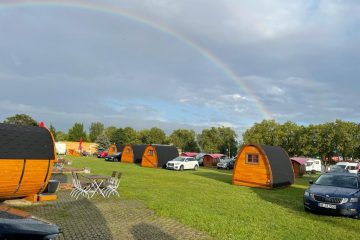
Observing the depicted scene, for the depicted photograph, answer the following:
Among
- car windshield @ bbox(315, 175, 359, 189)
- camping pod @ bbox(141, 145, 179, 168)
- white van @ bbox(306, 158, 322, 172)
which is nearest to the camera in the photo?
car windshield @ bbox(315, 175, 359, 189)

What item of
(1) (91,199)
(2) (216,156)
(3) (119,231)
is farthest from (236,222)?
(2) (216,156)

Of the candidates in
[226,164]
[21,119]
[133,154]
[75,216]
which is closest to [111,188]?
[75,216]

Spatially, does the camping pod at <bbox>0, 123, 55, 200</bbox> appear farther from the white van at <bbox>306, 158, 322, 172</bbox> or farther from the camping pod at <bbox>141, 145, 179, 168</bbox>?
the white van at <bbox>306, 158, 322, 172</bbox>

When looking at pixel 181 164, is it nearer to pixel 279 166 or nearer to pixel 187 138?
pixel 279 166

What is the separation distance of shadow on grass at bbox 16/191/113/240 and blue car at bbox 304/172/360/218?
7.37 m

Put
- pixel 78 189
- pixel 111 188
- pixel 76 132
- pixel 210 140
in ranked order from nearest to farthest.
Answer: pixel 78 189 < pixel 111 188 < pixel 210 140 < pixel 76 132

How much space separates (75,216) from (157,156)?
90.2 ft

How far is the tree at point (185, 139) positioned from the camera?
344 ft

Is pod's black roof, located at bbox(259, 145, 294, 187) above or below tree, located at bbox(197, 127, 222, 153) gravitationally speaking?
below

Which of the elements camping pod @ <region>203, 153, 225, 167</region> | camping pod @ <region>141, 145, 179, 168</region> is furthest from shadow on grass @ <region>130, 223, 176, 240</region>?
camping pod @ <region>203, 153, 225, 167</region>

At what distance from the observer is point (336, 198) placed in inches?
467

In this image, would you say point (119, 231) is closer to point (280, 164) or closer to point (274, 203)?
point (274, 203)

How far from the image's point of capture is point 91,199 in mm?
13719

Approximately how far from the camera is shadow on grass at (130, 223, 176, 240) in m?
8.52
